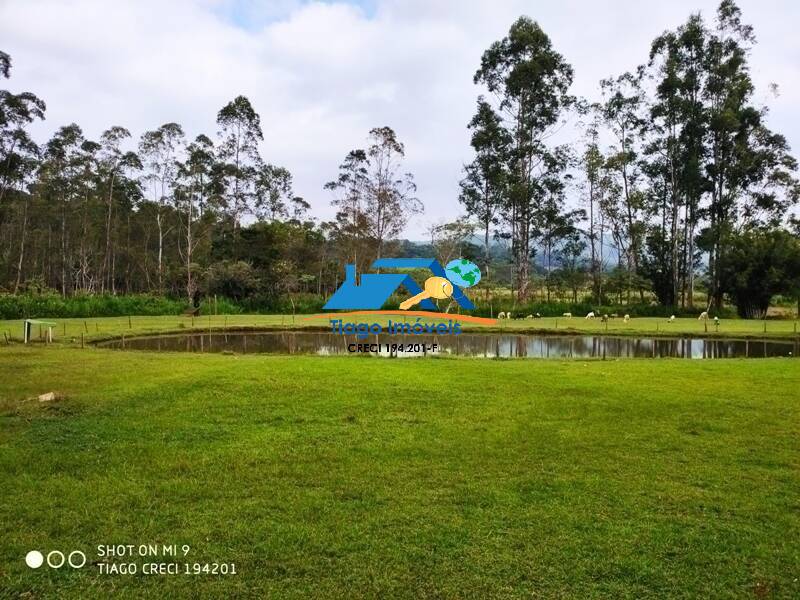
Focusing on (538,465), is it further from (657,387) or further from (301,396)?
(657,387)

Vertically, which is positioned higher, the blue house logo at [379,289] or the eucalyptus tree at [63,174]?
the eucalyptus tree at [63,174]

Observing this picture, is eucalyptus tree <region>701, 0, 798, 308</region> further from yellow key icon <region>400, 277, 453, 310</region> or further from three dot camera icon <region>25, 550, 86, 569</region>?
three dot camera icon <region>25, 550, 86, 569</region>

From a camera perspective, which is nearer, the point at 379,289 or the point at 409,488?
the point at 409,488

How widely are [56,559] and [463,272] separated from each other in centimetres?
2653

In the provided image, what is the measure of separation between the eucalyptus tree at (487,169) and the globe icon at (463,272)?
1.26 m

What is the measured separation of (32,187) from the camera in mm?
35125

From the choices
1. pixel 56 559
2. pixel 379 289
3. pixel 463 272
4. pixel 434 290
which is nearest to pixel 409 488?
pixel 56 559

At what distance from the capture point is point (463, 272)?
94.2ft

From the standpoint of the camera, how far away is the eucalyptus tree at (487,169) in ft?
92.2

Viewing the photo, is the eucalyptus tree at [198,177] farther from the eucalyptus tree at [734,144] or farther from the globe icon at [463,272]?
the eucalyptus tree at [734,144]

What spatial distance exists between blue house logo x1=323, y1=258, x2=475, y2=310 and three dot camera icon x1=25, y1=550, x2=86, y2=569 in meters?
23.0

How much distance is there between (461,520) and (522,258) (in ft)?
86.5

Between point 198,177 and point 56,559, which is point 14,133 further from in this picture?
point 56,559

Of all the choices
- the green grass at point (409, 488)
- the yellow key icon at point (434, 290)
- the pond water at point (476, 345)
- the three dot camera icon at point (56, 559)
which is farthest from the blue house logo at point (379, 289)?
the three dot camera icon at point (56, 559)
